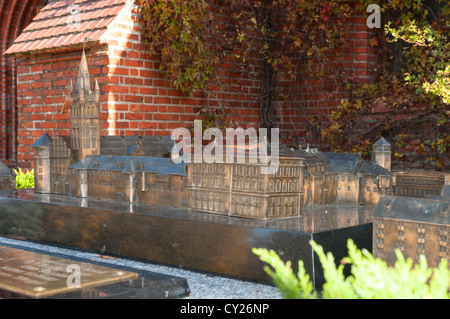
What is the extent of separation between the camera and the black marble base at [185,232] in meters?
3.54

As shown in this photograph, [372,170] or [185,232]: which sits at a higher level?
[372,170]

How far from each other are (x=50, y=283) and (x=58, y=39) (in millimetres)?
4928

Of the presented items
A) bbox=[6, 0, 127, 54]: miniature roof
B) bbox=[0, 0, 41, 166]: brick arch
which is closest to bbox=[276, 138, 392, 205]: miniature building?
bbox=[6, 0, 127, 54]: miniature roof

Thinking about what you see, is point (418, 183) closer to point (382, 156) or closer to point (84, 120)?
point (382, 156)

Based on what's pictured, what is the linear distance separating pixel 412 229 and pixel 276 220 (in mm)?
958

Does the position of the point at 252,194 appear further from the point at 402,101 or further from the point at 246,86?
the point at 246,86

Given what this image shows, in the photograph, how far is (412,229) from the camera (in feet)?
10.9

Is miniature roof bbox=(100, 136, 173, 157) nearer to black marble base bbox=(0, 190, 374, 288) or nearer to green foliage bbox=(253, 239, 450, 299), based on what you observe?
black marble base bbox=(0, 190, 374, 288)

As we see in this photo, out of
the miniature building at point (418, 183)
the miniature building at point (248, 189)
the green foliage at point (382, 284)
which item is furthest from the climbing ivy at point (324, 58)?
the green foliage at point (382, 284)

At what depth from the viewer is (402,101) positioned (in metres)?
7.35

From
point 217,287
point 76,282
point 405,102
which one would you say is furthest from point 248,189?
point 405,102

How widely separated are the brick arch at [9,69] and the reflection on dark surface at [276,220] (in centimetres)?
666

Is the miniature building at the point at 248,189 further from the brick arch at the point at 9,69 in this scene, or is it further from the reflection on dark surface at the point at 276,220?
the brick arch at the point at 9,69
